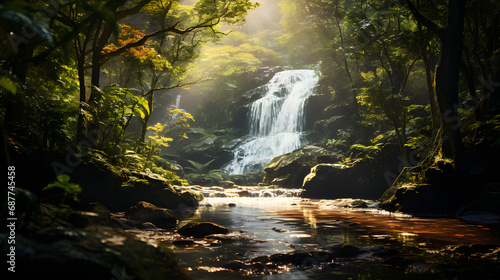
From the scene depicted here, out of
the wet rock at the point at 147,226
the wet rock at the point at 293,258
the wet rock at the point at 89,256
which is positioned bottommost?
the wet rock at the point at 147,226

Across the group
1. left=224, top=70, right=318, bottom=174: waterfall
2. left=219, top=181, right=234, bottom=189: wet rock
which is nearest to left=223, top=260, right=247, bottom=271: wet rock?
left=219, top=181, right=234, bottom=189: wet rock

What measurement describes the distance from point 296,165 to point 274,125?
380 inches

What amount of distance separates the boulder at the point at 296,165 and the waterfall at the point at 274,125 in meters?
5.01

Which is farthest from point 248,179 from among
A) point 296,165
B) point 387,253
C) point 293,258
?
point 293,258

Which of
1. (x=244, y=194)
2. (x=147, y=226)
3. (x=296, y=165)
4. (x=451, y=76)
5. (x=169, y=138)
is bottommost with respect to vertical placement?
(x=244, y=194)

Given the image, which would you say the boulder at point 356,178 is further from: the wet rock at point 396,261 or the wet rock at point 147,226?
the wet rock at point 396,261

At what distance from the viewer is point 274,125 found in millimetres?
28969

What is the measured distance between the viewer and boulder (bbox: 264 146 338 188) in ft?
63.4

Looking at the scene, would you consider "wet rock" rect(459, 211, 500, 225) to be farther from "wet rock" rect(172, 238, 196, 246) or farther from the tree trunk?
"wet rock" rect(172, 238, 196, 246)

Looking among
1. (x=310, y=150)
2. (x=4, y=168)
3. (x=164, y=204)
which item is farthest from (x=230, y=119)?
(x=4, y=168)

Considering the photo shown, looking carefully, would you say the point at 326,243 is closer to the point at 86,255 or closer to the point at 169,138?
the point at 86,255

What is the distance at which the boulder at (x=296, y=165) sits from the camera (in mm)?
19312

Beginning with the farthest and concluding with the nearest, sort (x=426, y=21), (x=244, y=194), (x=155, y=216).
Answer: (x=244, y=194) → (x=426, y=21) → (x=155, y=216)

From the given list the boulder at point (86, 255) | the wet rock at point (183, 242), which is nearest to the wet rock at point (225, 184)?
the wet rock at point (183, 242)
